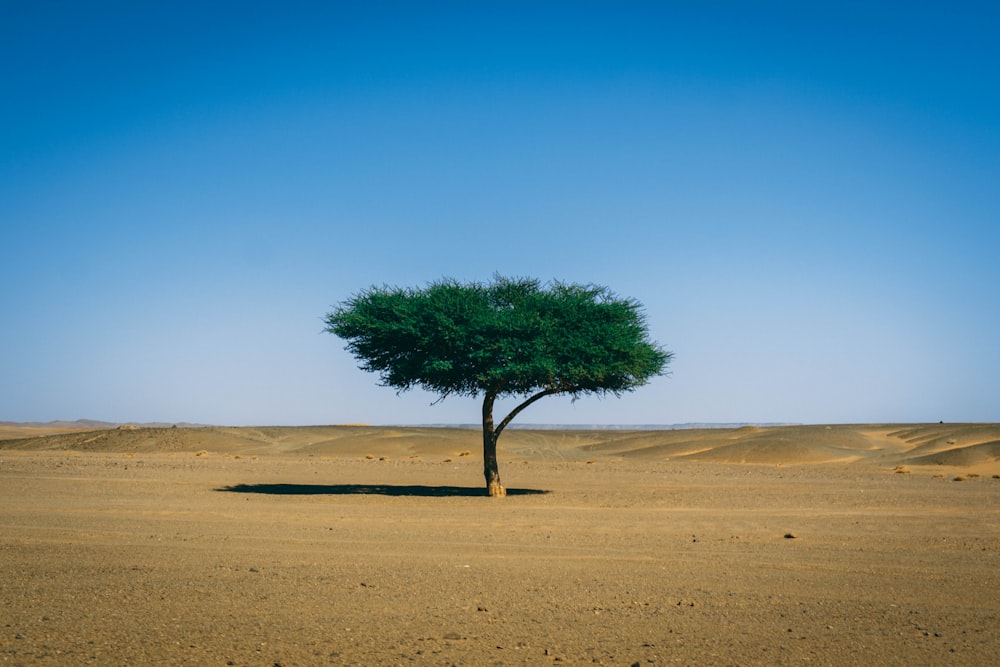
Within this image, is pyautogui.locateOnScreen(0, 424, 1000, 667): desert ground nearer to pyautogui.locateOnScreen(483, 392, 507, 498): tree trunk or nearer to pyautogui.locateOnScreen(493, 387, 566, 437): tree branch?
pyautogui.locateOnScreen(483, 392, 507, 498): tree trunk

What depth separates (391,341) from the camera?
2734 centimetres

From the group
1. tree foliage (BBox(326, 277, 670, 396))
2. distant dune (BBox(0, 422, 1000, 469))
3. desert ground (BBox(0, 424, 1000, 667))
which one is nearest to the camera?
desert ground (BBox(0, 424, 1000, 667))

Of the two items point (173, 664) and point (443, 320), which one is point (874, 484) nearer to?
point (443, 320)

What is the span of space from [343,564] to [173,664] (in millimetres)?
5872

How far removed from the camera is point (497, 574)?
1285cm

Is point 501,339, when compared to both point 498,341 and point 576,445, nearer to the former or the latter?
point 498,341

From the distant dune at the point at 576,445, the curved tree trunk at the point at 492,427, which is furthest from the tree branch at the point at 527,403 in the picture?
the distant dune at the point at 576,445

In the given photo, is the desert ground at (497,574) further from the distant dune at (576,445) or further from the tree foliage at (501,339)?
the distant dune at (576,445)

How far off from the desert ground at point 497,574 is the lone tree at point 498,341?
3.64m

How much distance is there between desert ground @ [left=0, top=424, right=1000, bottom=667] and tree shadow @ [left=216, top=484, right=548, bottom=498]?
22cm

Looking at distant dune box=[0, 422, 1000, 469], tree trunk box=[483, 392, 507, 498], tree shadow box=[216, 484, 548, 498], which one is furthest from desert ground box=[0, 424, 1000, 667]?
distant dune box=[0, 422, 1000, 469]

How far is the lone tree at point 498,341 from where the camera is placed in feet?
85.1

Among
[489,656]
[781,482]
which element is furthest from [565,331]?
[489,656]

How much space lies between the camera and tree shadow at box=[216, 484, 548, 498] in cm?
2894
